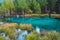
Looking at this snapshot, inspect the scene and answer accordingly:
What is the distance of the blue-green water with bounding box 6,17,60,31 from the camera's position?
3275mm

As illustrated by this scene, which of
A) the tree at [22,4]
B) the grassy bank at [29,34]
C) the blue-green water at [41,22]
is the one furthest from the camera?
the tree at [22,4]

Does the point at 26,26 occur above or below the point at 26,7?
below

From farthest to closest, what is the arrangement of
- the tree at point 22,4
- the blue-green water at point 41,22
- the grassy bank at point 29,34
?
1. the tree at point 22,4
2. the blue-green water at point 41,22
3. the grassy bank at point 29,34

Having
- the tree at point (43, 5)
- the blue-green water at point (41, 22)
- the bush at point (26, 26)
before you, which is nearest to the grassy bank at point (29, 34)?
the bush at point (26, 26)

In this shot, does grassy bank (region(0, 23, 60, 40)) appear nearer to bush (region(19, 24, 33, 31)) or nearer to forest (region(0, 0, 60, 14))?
bush (region(19, 24, 33, 31))

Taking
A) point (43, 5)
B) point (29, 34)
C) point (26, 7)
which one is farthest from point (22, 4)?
point (29, 34)

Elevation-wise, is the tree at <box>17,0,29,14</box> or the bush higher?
the tree at <box>17,0,29,14</box>

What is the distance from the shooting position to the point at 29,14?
11.1 feet

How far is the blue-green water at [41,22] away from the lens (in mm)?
3275

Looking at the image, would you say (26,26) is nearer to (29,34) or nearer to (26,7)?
(29,34)

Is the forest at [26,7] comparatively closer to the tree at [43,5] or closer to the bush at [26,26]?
the tree at [43,5]

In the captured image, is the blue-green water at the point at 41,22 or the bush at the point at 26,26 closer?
the bush at the point at 26,26

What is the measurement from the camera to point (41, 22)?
3467mm

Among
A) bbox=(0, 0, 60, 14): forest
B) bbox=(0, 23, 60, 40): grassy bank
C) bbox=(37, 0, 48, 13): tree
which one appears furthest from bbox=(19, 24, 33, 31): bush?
bbox=(37, 0, 48, 13): tree
